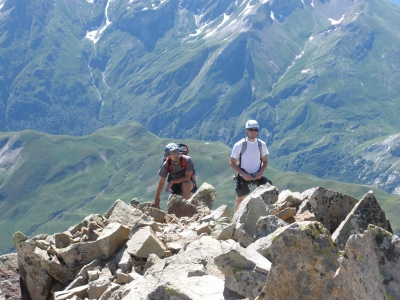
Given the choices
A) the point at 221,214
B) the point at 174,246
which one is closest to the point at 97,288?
the point at 174,246

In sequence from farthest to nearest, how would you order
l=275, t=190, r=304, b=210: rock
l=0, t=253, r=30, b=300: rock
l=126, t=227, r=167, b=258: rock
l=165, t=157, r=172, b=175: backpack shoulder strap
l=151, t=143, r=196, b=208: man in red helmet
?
l=165, t=157, r=172, b=175: backpack shoulder strap
l=151, t=143, r=196, b=208: man in red helmet
l=275, t=190, r=304, b=210: rock
l=0, t=253, r=30, b=300: rock
l=126, t=227, r=167, b=258: rock

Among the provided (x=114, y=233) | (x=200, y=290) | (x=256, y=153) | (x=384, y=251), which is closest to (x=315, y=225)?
(x=384, y=251)

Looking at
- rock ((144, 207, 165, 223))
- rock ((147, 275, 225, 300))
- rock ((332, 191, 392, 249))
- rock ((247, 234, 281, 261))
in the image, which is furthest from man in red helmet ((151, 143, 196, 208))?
rock ((147, 275, 225, 300))

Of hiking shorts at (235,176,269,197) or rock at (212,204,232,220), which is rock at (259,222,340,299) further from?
hiking shorts at (235,176,269,197)

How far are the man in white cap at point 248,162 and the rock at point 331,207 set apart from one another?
7.00 m

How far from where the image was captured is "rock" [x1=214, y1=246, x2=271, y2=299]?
334 inches

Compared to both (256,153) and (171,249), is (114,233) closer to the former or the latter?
(171,249)

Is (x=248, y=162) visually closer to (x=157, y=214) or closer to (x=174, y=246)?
(x=157, y=214)

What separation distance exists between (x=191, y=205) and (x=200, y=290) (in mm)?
12459

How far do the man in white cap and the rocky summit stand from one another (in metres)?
2.14

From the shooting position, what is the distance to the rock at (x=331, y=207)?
13086 mm

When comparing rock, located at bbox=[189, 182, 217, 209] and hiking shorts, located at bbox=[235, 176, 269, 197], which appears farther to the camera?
rock, located at bbox=[189, 182, 217, 209]

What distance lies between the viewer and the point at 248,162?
2088 cm

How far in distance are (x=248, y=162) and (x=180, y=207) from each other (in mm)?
3270
